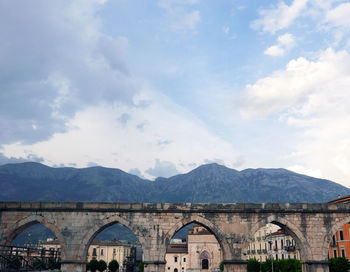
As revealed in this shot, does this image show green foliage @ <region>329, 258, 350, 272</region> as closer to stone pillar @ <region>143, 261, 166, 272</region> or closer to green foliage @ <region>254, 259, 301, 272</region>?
green foliage @ <region>254, 259, 301, 272</region>

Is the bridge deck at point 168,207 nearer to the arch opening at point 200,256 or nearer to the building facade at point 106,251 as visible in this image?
the arch opening at point 200,256

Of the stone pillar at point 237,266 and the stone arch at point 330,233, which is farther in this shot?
the stone arch at point 330,233

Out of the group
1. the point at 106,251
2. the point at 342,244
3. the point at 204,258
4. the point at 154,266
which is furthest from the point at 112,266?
the point at 154,266

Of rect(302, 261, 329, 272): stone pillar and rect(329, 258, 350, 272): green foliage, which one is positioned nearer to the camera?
rect(302, 261, 329, 272): stone pillar

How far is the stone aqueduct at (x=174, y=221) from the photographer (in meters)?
25.5

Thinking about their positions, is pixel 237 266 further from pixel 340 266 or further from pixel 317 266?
pixel 340 266

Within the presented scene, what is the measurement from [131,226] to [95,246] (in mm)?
59828

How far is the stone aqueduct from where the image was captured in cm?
2553

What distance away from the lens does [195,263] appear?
79.6 m

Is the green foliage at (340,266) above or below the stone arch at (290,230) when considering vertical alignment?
below

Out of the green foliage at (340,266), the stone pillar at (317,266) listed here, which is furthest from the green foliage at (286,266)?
the stone pillar at (317,266)

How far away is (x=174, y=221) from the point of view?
25969 millimetres

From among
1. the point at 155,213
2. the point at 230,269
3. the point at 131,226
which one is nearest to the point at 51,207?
the point at 131,226

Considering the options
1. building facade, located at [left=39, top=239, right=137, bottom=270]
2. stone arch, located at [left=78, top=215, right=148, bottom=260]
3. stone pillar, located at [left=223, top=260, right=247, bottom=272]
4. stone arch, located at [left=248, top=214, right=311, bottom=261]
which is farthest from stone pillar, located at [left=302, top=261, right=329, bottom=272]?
building facade, located at [left=39, top=239, right=137, bottom=270]
